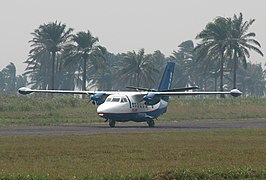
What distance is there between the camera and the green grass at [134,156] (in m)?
20.1

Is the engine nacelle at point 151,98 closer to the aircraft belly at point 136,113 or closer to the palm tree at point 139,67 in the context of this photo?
the aircraft belly at point 136,113

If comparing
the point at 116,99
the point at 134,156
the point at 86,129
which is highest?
the point at 116,99

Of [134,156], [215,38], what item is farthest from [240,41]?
[134,156]

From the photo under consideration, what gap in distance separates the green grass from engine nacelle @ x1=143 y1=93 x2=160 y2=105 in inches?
575

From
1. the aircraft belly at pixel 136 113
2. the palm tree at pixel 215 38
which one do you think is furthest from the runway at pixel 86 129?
the palm tree at pixel 215 38

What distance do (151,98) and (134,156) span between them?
2638cm

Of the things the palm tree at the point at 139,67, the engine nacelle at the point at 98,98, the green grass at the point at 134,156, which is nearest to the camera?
the green grass at the point at 134,156

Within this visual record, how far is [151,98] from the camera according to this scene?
52.0m

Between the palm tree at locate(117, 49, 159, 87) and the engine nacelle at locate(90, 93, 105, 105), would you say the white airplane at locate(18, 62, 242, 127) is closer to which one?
the engine nacelle at locate(90, 93, 105, 105)

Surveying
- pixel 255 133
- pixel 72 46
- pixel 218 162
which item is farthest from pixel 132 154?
pixel 72 46

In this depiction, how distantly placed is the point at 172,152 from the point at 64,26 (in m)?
84.2

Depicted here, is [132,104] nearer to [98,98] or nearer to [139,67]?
[98,98]

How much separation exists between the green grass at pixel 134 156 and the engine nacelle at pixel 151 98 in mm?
14605

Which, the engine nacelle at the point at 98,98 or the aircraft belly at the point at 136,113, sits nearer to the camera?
the aircraft belly at the point at 136,113
